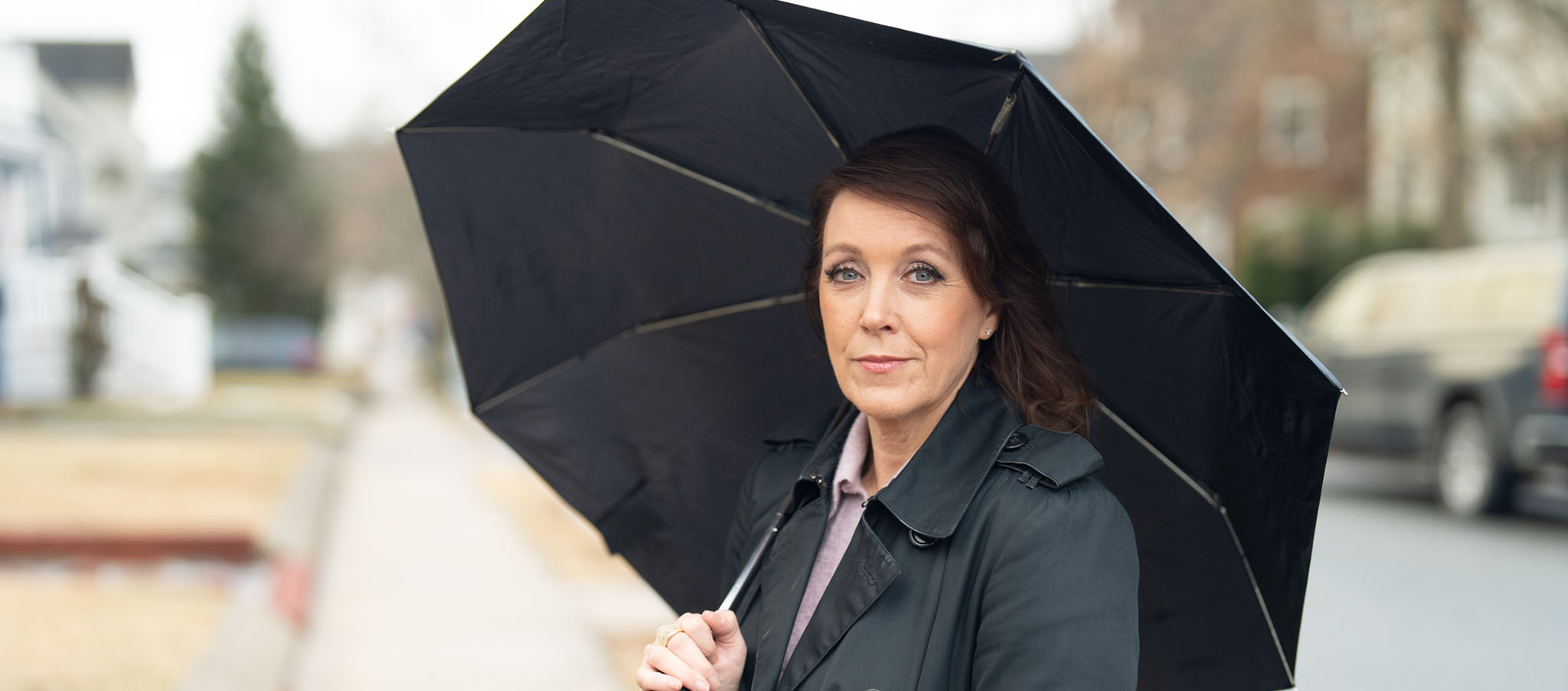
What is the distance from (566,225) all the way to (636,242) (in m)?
0.16

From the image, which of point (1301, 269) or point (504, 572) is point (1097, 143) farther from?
point (1301, 269)

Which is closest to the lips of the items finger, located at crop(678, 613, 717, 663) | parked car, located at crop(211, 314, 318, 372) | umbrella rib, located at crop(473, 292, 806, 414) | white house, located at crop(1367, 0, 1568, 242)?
finger, located at crop(678, 613, 717, 663)

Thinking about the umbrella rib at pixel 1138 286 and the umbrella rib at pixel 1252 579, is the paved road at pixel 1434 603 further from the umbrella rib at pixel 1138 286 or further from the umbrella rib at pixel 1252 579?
the umbrella rib at pixel 1138 286

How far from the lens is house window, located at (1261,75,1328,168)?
1334 inches

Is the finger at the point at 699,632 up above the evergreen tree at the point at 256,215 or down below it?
below

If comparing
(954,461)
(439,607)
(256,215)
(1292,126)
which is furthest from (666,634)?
(256,215)

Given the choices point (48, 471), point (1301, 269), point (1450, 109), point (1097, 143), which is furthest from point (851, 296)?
point (1301, 269)

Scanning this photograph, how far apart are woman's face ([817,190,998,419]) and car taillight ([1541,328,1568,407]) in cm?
926

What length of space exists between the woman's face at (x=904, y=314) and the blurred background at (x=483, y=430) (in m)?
1.16

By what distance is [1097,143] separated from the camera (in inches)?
78.5

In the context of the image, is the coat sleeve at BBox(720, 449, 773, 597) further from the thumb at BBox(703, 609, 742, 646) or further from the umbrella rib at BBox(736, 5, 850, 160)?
the umbrella rib at BBox(736, 5, 850, 160)

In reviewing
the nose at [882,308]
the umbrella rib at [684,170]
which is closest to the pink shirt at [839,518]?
the nose at [882,308]

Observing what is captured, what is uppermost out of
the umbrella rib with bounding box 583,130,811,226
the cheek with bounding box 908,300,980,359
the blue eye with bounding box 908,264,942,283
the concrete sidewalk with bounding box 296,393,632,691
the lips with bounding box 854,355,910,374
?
the umbrella rib with bounding box 583,130,811,226

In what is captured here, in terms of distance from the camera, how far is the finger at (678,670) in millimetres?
2029
